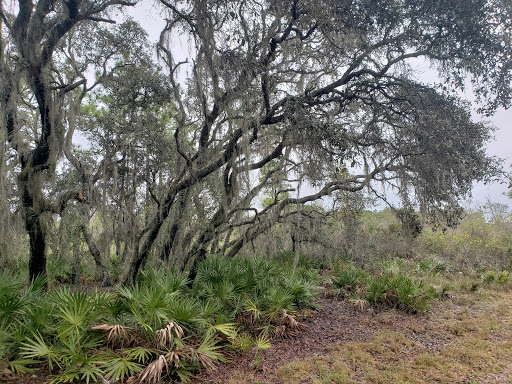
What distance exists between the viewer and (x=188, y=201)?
7.45 m

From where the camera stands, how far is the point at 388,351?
198 inches

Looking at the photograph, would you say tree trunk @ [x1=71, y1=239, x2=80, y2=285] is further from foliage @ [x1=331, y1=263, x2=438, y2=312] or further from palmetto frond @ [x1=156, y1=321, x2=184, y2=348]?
foliage @ [x1=331, y1=263, x2=438, y2=312]

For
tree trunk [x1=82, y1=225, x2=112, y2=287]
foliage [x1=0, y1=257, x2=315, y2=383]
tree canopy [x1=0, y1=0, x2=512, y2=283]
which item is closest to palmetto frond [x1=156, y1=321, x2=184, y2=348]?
foliage [x1=0, y1=257, x2=315, y2=383]

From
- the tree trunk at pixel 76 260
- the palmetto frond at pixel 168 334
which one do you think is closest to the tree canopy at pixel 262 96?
the tree trunk at pixel 76 260

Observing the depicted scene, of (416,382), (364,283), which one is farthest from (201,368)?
(364,283)

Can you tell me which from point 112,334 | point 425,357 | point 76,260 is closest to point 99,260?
point 76,260

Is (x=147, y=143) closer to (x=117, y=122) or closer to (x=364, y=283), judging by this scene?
(x=117, y=122)

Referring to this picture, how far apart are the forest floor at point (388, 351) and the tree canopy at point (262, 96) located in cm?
243

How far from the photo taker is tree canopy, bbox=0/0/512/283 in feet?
15.9

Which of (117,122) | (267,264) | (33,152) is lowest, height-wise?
(267,264)

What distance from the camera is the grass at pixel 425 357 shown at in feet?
13.8

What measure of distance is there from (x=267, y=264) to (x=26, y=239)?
6127mm

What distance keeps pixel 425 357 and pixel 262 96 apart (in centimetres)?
522

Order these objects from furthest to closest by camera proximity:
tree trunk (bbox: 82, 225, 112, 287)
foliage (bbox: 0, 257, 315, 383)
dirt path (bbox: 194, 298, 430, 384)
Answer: tree trunk (bbox: 82, 225, 112, 287)
dirt path (bbox: 194, 298, 430, 384)
foliage (bbox: 0, 257, 315, 383)
